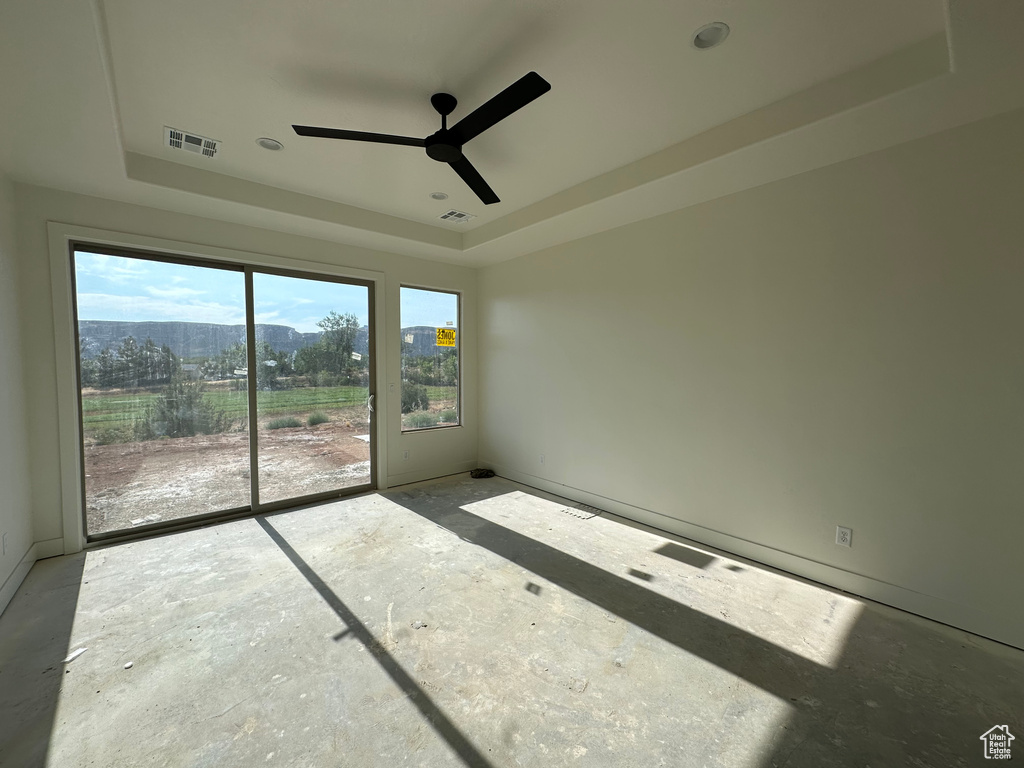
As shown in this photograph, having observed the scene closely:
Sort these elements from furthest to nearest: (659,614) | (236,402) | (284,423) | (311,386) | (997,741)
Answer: (311,386) → (284,423) → (236,402) → (659,614) → (997,741)

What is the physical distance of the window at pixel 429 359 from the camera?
16.6 feet

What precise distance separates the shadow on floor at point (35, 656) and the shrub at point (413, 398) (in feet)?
9.67

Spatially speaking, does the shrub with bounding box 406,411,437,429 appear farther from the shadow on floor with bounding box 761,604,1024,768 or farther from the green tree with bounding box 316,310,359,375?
the shadow on floor with bounding box 761,604,1024,768

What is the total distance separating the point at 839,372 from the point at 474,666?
284 cm

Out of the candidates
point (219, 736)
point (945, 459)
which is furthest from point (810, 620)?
point (219, 736)

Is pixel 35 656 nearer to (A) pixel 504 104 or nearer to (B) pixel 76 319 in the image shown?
(B) pixel 76 319

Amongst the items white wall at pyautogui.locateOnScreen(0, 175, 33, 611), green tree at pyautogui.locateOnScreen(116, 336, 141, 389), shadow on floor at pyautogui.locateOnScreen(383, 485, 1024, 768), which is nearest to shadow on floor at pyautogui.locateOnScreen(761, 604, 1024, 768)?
shadow on floor at pyautogui.locateOnScreen(383, 485, 1024, 768)

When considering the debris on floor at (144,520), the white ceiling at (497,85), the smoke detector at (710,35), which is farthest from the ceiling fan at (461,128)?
the debris on floor at (144,520)

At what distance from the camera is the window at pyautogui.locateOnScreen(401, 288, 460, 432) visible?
16.6ft

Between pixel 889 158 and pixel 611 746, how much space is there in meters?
3.45

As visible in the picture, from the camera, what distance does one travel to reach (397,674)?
6.54 ft

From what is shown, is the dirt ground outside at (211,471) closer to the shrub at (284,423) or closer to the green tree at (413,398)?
the shrub at (284,423)

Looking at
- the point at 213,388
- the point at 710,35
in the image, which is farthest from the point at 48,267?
the point at 710,35

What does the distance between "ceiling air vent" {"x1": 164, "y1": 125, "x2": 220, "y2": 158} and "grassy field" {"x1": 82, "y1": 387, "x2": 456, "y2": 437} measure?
78.3 inches
